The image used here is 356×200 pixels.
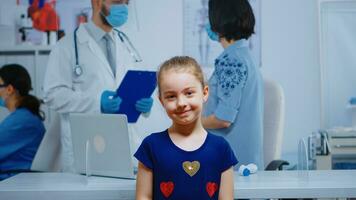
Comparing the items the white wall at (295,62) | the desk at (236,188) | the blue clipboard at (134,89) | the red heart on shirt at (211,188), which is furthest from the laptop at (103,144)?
the white wall at (295,62)

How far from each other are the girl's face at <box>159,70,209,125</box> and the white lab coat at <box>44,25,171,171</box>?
146cm

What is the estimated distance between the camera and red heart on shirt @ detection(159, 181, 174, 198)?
1.62 meters

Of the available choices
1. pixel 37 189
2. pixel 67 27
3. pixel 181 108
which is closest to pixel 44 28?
pixel 67 27

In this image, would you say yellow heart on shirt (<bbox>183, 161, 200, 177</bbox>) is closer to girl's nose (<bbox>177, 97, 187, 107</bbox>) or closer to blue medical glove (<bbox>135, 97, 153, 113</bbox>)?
girl's nose (<bbox>177, 97, 187, 107</bbox>)

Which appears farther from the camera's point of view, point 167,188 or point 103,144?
point 103,144

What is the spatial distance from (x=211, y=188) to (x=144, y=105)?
143 cm

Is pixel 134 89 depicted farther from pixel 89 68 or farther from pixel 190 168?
pixel 190 168

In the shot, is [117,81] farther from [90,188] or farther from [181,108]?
[181,108]

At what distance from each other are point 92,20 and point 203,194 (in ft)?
5.91

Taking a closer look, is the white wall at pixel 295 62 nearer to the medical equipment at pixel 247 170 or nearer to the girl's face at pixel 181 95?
the medical equipment at pixel 247 170

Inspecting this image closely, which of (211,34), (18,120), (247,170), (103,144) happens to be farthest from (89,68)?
(247,170)

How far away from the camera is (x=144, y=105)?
9.89 ft

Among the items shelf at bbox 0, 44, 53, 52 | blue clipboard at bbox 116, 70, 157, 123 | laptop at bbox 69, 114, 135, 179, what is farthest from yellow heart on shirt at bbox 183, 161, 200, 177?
shelf at bbox 0, 44, 53, 52

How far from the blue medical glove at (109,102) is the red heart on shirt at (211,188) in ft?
4.54
